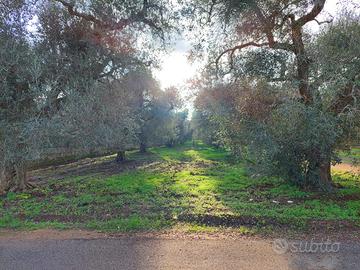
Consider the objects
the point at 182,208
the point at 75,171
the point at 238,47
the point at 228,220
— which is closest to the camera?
the point at 228,220

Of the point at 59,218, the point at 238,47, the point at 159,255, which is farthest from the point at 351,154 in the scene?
the point at 59,218

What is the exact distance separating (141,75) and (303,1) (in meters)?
6.08

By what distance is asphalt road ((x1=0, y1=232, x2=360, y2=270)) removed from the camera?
4863 mm

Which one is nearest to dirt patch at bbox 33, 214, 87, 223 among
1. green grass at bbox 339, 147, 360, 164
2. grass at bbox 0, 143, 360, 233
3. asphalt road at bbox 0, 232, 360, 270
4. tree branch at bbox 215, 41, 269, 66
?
grass at bbox 0, 143, 360, 233

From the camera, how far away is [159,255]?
208 inches

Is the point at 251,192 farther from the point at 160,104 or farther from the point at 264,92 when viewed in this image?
the point at 160,104

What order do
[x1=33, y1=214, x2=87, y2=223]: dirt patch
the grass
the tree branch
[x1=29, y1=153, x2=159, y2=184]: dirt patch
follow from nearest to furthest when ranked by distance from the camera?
1. the grass
2. [x1=33, y1=214, x2=87, y2=223]: dirt patch
3. the tree branch
4. [x1=29, y1=153, x2=159, y2=184]: dirt patch

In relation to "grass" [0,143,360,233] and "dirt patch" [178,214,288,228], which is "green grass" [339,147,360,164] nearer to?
"grass" [0,143,360,233]

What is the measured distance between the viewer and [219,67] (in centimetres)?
1270

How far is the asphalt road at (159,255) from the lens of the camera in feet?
16.0

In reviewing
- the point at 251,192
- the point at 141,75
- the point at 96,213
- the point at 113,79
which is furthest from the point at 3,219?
the point at 251,192

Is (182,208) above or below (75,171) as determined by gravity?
above

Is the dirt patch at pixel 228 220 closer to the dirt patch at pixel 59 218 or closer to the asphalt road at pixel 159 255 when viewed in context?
the asphalt road at pixel 159 255

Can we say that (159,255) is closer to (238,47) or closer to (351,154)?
(238,47)
